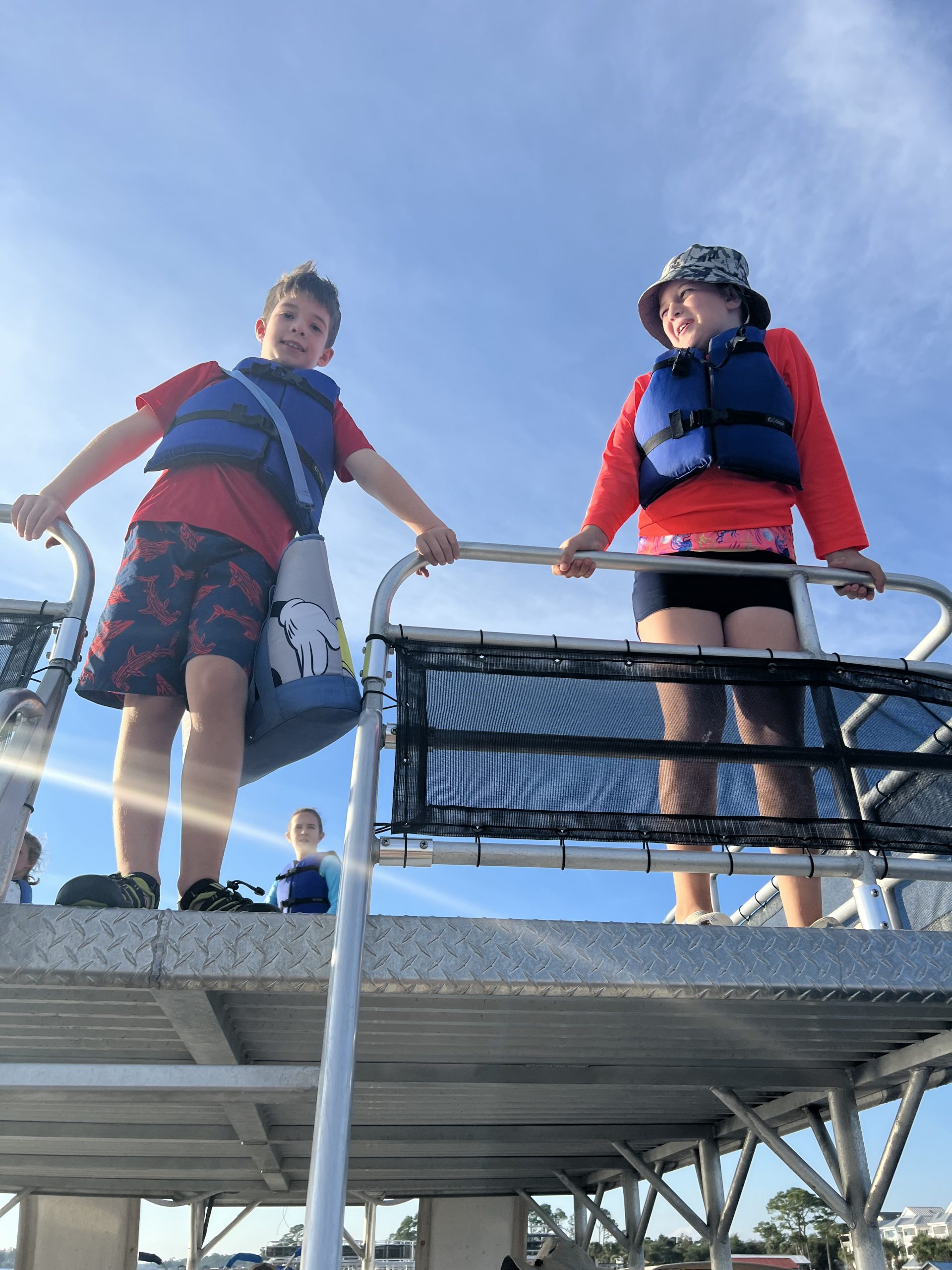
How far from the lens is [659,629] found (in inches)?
104

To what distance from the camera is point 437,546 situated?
2434 millimetres

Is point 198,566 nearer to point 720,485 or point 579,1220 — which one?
point 720,485

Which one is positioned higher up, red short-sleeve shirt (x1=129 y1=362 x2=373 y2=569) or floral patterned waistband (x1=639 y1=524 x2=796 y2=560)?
floral patterned waistband (x1=639 y1=524 x2=796 y2=560)

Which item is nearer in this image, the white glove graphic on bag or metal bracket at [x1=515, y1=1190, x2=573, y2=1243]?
the white glove graphic on bag

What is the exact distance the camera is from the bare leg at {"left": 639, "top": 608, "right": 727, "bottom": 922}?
218 centimetres

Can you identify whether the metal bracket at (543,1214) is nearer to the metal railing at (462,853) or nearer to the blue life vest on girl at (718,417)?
the metal railing at (462,853)

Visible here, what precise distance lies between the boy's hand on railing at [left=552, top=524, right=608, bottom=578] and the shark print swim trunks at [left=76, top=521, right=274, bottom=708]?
2.50 ft

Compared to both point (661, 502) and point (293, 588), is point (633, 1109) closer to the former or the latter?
point (661, 502)

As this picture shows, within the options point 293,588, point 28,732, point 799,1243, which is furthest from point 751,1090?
point 799,1243

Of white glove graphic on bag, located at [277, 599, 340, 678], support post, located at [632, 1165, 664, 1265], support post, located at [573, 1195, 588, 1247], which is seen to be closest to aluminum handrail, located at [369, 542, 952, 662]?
white glove graphic on bag, located at [277, 599, 340, 678]

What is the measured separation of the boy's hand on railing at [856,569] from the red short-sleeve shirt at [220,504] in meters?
1.51

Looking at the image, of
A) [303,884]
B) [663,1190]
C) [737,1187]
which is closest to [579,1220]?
[663,1190]

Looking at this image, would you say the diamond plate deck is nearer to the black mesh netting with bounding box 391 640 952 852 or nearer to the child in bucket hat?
the black mesh netting with bounding box 391 640 952 852

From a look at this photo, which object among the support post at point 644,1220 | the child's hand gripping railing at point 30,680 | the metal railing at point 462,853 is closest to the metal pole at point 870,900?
the metal railing at point 462,853
